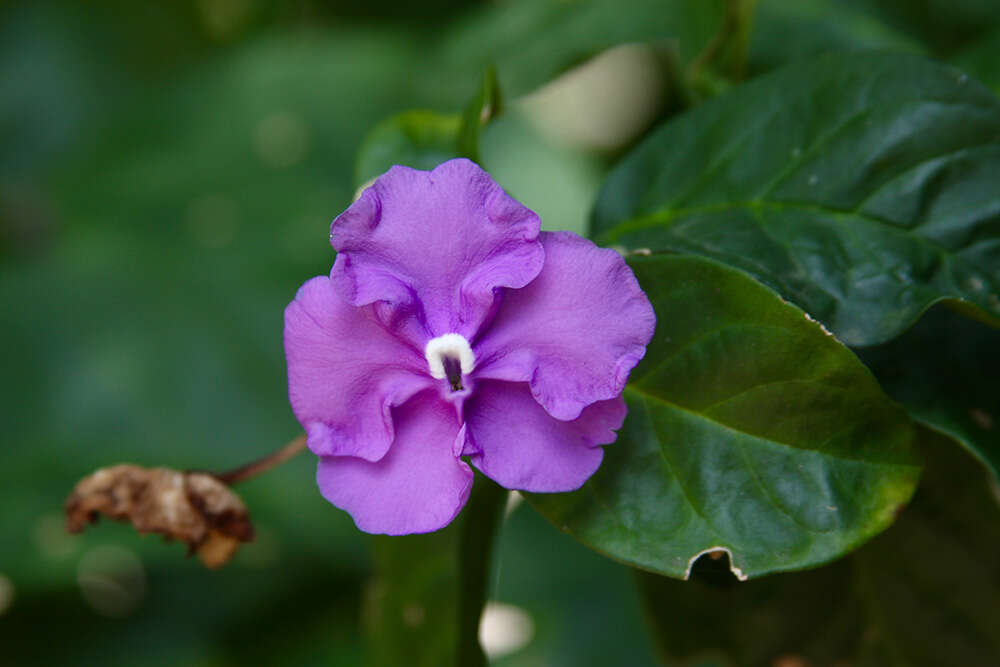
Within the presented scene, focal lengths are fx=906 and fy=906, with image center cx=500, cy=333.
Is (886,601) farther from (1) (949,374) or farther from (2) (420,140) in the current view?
(2) (420,140)

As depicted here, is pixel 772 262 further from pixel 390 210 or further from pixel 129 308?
pixel 129 308

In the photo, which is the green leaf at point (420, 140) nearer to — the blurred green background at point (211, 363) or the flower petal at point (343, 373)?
the flower petal at point (343, 373)

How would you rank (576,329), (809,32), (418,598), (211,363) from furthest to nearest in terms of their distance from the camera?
(211,363)
(809,32)
(418,598)
(576,329)

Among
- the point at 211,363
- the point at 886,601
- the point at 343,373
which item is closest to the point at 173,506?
the point at 343,373

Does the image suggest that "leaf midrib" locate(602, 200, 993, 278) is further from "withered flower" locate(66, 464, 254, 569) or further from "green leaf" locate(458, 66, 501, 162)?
"withered flower" locate(66, 464, 254, 569)

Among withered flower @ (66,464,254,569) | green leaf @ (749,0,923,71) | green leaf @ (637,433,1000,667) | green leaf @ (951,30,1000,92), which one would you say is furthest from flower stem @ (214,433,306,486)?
green leaf @ (951,30,1000,92)

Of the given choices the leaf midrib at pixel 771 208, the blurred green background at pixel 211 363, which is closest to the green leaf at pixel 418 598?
the leaf midrib at pixel 771 208
